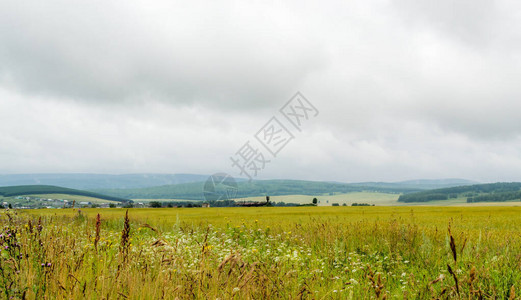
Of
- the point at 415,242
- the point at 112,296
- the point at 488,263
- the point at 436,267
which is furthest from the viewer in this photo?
the point at 415,242

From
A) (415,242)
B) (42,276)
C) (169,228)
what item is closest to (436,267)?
(415,242)

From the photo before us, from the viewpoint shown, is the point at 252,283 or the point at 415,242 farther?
the point at 415,242

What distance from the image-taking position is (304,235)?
11172 millimetres

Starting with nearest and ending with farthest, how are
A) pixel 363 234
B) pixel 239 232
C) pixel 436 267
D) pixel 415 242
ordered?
pixel 436 267
pixel 415 242
pixel 363 234
pixel 239 232

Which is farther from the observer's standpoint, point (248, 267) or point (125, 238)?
point (248, 267)

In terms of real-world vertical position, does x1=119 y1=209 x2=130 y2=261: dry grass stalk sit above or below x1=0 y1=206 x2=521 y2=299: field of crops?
above

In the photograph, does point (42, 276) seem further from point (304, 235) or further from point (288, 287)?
point (304, 235)

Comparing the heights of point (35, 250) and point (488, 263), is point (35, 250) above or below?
above

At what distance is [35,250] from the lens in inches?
219

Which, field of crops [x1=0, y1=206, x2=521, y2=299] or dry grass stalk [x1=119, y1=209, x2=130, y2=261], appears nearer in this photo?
dry grass stalk [x1=119, y1=209, x2=130, y2=261]

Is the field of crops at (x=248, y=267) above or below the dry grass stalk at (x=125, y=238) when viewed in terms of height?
below

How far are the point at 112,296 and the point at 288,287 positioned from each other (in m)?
2.59

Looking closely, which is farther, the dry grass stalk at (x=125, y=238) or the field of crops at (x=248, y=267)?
the field of crops at (x=248, y=267)

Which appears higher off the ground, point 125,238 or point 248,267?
point 125,238
